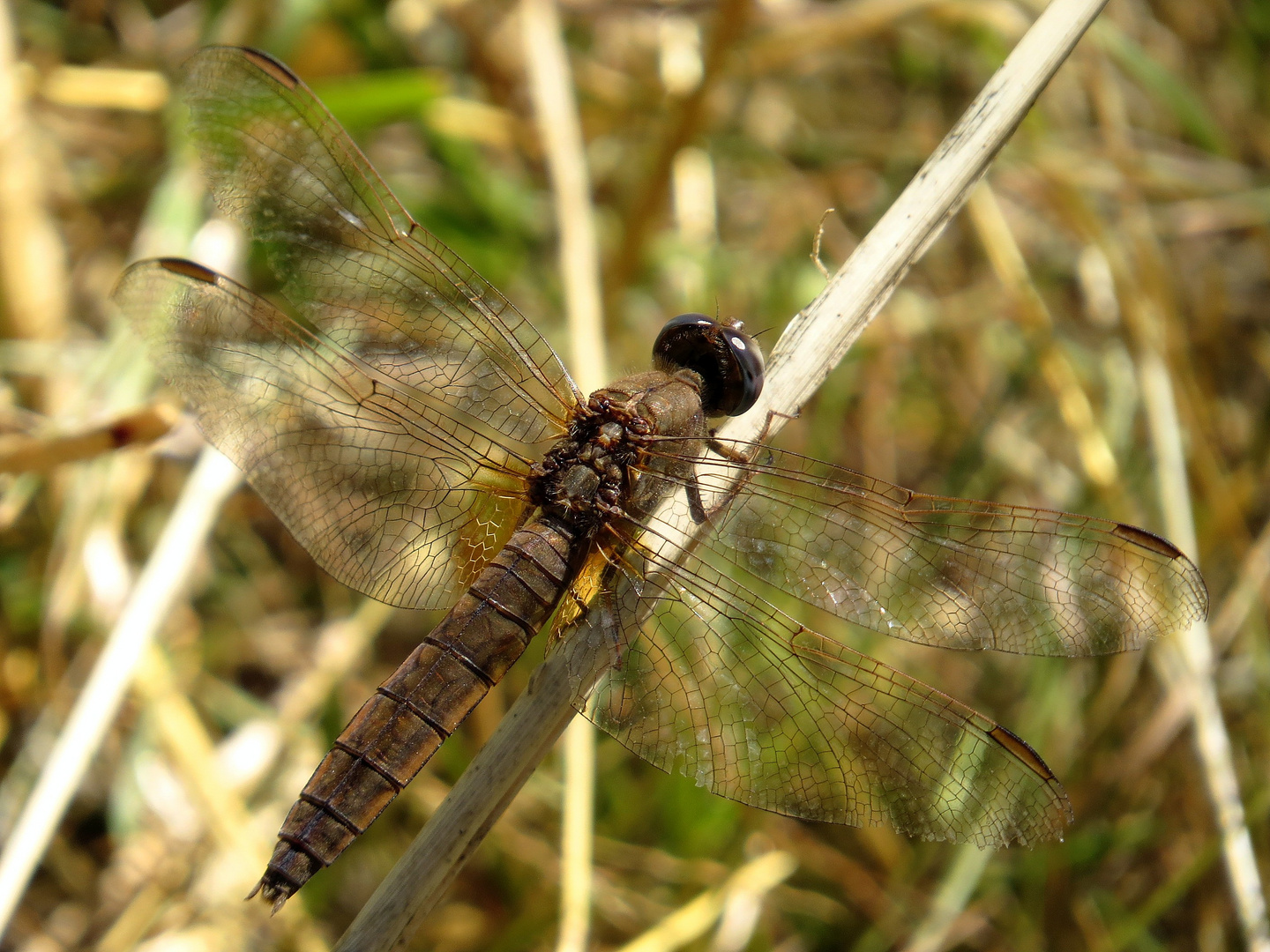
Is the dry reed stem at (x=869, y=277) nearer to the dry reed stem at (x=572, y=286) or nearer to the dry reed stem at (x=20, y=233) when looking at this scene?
the dry reed stem at (x=572, y=286)

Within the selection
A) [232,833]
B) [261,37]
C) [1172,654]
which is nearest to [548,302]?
[261,37]

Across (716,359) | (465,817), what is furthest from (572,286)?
(465,817)

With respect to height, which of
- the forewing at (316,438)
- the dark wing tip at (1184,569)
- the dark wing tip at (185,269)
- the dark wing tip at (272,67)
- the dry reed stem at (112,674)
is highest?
the dark wing tip at (1184,569)

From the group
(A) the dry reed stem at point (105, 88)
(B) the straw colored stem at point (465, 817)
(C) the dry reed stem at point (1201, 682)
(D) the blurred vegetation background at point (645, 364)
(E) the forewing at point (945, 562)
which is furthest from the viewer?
(A) the dry reed stem at point (105, 88)

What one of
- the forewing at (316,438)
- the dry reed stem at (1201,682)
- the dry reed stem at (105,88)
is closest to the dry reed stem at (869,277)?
the forewing at (316,438)

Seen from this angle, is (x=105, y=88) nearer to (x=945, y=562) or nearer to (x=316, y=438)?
(x=316, y=438)

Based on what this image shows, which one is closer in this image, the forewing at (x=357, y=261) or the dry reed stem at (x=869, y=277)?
the dry reed stem at (x=869, y=277)

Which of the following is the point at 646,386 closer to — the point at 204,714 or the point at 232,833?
the point at 232,833

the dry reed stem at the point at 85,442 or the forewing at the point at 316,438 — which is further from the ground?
the forewing at the point at 316,438
